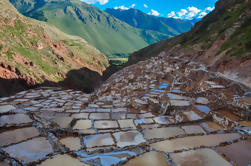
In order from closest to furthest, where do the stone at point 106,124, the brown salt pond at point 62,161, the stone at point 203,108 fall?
the brown salt pond at point 62,161
the stone at point 106,124
the stone at point 203,108

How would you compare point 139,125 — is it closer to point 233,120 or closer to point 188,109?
point 188,109

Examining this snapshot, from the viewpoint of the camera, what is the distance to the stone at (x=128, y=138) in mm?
2483

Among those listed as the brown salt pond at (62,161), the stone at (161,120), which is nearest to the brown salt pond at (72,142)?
the brown salt pond at (62,161)

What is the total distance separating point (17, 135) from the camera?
2.57m

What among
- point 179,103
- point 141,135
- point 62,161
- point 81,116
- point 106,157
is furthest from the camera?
point 179,103

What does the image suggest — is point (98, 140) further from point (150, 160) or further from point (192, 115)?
point (192, 115)

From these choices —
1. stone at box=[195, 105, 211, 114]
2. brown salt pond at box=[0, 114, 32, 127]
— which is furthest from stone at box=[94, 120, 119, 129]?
stone at box=[195, 105, 211, 114]

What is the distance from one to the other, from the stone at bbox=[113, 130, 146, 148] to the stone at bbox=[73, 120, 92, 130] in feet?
2.16

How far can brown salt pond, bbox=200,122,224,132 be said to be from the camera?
2882mm

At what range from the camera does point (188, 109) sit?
3.76 meters

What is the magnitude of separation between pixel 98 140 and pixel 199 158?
148 centimetres

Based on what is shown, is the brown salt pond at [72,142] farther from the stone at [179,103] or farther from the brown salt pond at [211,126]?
the stone at [179,103]

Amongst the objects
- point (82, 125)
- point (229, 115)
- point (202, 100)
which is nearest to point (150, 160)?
point (82, 125)

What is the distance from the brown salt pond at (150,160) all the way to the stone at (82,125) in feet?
4.42
